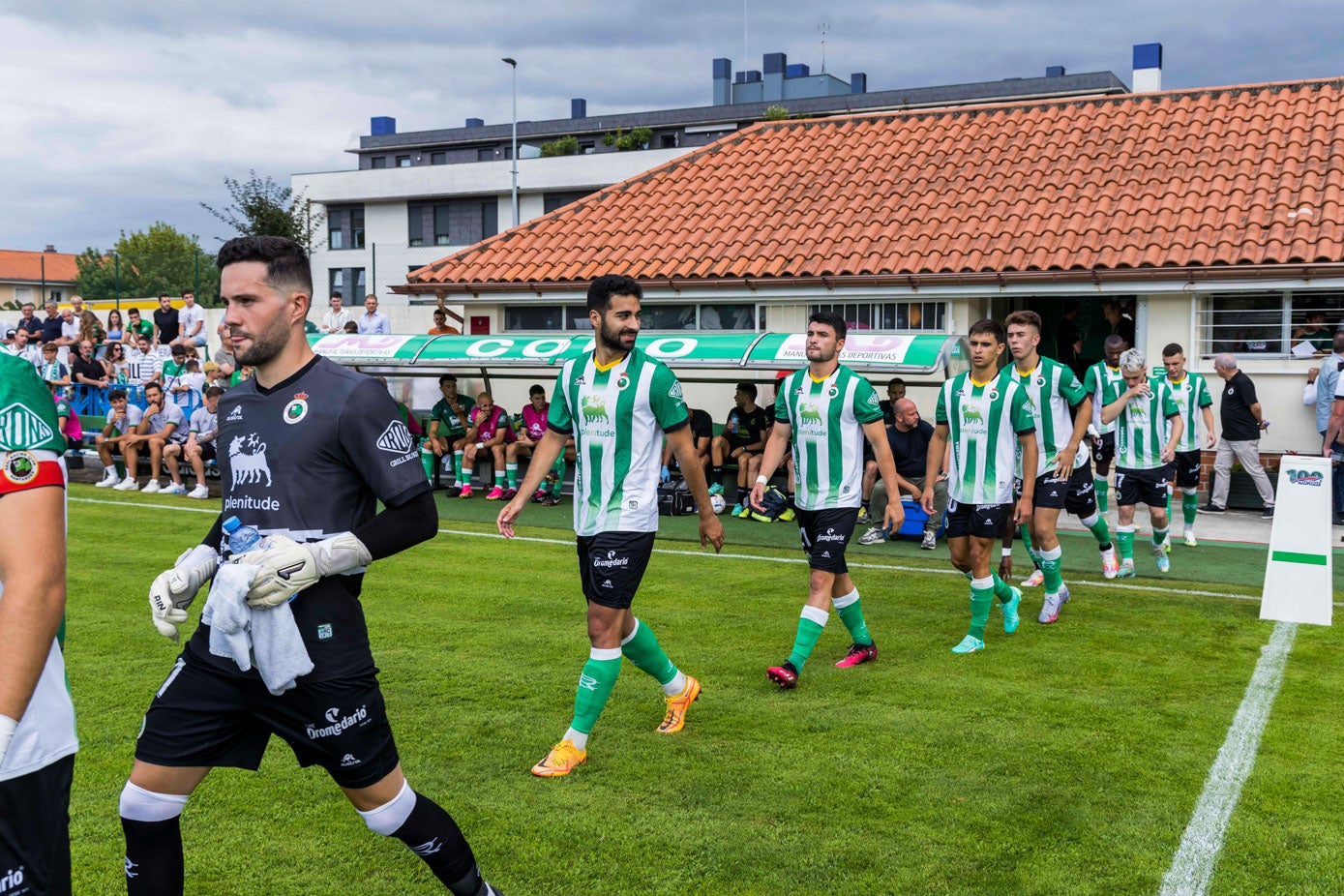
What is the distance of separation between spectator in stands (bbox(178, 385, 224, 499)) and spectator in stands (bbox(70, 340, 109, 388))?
3861mm

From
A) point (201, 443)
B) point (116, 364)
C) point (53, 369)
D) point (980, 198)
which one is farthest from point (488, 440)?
point (980, 198)

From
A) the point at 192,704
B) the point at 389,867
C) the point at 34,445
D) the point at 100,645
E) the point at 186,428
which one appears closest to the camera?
the point at 34,445

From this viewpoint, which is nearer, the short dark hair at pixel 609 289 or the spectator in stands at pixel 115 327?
the short dark hair at pixel 609 289

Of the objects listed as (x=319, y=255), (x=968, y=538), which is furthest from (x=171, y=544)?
(x=319, y=255)

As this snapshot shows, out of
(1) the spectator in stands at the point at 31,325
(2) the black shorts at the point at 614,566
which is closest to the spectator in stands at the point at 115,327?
(1) the spectator in stands at the point at 31,325

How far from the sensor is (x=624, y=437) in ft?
18.2

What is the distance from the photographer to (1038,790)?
16.8 ft

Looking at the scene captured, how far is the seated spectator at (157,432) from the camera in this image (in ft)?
53.0

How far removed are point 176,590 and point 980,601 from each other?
18.6 feet

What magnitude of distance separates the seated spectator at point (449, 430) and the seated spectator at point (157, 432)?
11.6 ft

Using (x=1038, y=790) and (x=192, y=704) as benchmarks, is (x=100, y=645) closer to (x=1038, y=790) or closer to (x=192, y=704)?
(x=192, y=704)

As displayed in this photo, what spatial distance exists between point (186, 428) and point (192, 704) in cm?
1472

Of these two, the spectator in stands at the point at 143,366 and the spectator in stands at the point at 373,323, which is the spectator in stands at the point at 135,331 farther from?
the spectator in stands at the point at 373,323

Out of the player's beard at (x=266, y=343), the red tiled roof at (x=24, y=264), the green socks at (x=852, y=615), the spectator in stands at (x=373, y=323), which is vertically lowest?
the green socks at (x=852, y=615)
